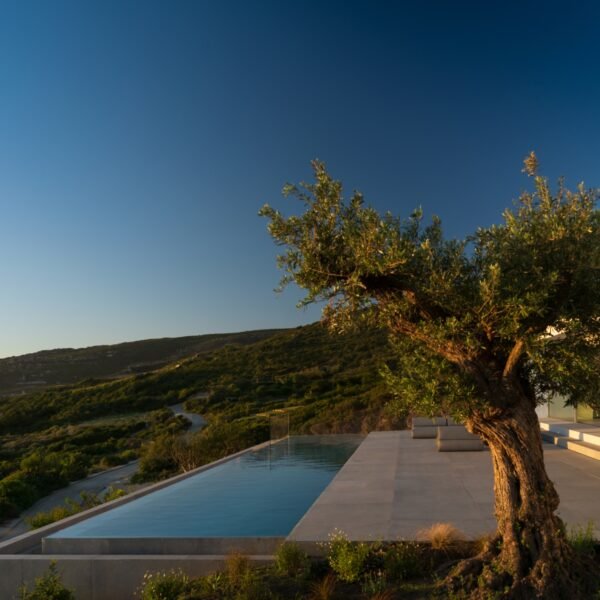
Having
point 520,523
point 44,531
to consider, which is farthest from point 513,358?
point 44,531

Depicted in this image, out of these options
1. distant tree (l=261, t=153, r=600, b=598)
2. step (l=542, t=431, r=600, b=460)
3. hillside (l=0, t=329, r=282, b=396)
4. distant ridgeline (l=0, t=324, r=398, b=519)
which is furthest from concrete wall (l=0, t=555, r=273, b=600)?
hillside (l=0, t=329, r=282, b=396)

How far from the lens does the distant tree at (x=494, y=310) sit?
15.2 feet

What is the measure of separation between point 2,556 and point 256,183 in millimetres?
13677

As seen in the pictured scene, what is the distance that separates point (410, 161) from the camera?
58.2 ft

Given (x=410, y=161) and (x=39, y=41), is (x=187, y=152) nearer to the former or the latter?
(x=39, y=41)

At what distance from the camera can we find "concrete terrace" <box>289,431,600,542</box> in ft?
22.6

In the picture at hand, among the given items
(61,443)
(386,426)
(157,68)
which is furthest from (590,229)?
(61,443)

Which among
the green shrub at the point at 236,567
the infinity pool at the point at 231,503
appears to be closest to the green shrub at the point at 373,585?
the green shrub at the point at 236,567

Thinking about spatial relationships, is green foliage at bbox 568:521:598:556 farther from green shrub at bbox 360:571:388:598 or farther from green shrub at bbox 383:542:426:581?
green shrub at bbox 360:571:388:598

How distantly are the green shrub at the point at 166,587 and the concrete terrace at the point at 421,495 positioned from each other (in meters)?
1.30

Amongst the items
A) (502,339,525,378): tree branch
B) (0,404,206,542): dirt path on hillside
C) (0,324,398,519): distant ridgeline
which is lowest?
(0,404,206,542): dirt path on hillside

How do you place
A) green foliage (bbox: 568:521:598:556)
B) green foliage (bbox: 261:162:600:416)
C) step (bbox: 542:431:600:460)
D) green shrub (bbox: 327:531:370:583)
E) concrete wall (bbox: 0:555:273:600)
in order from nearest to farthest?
green foliage (bbox: 261:162:600:416) < green shrub (bbox: 327:531:370:583) < green foliage (bbox: 568:521:598:556) < concrete wall (bbox: 0:555:273:600) < step (bbox: 542:431:600:460)

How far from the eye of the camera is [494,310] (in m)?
4.58

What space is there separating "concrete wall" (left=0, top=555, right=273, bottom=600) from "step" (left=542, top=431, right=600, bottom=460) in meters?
8.86
